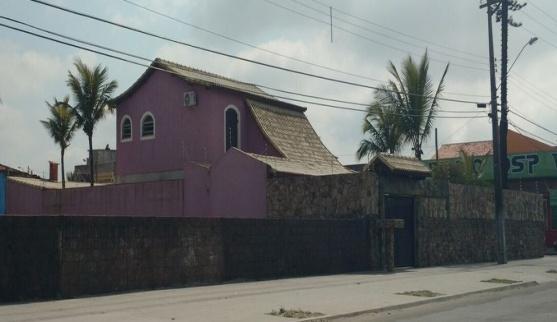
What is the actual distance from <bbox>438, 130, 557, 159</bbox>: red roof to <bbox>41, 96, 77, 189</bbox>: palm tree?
2916 cm

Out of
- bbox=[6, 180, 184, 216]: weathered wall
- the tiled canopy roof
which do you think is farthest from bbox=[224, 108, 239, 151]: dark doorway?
the tiled canopy roof

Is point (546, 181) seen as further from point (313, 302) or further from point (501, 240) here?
point (313, 302)

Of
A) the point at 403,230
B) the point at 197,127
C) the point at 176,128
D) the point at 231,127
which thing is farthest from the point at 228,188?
the point at 403,230

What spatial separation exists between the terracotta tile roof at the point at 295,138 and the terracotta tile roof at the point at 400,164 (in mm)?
4300

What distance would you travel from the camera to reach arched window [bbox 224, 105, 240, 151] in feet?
107

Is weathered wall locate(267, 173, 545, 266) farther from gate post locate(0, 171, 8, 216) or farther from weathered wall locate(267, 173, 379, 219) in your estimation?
gate post locate(0, 171, 8, 216)

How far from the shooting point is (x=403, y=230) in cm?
2617

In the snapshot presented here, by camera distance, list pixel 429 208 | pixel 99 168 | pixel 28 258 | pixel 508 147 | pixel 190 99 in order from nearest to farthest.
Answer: pixel 28 258
pixel 429 208
pixel 190 99
pixel 508 147
pixel 99 168

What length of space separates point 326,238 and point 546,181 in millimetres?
27508

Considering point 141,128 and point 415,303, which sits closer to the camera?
point 415,303

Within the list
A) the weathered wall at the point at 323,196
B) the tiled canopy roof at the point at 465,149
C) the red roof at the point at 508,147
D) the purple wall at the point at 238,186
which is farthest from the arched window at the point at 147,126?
the tiled canopy roof at the point at 465,149

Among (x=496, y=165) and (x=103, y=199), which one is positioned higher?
(x=496, y=165)

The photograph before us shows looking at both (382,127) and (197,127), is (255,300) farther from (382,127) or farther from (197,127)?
(382,127)

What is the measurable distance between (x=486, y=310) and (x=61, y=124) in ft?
92.5
